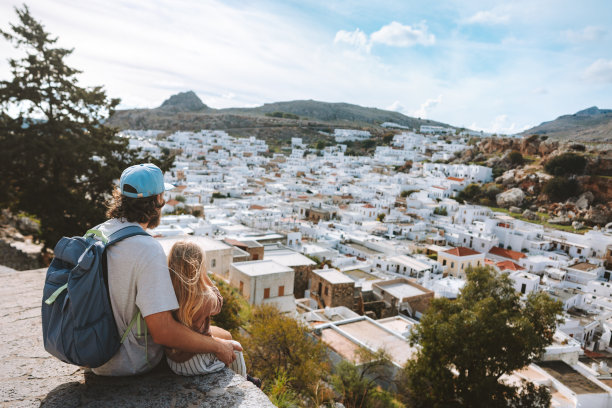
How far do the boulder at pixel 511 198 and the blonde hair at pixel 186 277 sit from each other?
159 ft

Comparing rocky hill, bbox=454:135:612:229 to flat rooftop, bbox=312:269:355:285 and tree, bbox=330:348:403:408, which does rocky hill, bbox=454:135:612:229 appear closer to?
flat rooftop, bbox=312:269:355:285

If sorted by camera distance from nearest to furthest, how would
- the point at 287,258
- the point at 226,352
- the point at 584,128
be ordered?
the point at 226,352 < the point at 287,258 < the point at 584,128

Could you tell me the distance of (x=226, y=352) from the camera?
2020mm

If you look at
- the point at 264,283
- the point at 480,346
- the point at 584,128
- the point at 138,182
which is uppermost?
the point at 584,128

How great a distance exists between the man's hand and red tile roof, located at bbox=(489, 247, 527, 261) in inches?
1217

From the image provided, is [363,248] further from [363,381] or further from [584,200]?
[584,200]

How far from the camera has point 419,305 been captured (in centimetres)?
1758

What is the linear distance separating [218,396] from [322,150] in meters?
77.7

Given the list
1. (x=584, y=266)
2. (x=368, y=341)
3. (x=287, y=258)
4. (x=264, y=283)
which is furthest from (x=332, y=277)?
(x=584, y=266)

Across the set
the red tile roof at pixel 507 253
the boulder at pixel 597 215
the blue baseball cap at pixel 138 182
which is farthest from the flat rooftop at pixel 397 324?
the boulder at pixel 597 215

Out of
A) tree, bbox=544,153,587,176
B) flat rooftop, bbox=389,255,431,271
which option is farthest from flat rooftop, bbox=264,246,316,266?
tree, bbox=544,153,587,176

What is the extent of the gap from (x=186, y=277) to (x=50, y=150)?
30.8ft

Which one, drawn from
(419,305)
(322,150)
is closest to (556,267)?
(419,305)

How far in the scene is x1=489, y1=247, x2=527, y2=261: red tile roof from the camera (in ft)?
93.3
